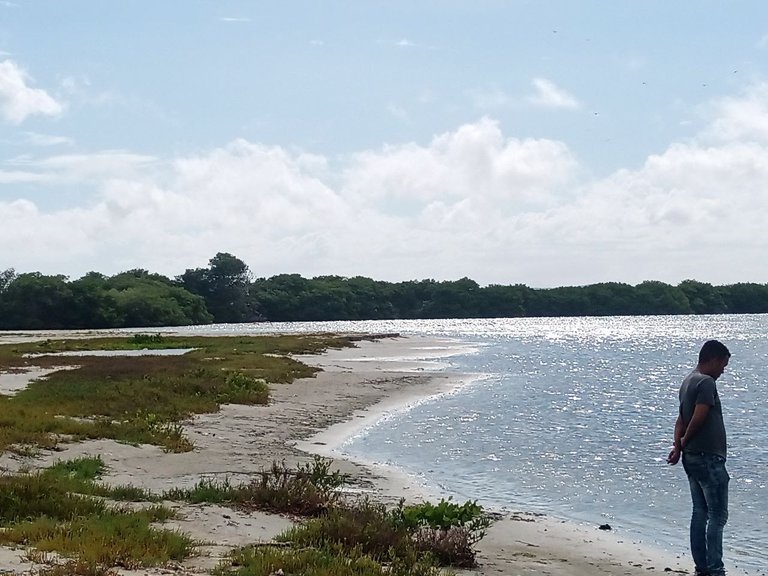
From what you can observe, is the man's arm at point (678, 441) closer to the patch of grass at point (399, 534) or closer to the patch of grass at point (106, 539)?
the patch of grass at point (399, 534)

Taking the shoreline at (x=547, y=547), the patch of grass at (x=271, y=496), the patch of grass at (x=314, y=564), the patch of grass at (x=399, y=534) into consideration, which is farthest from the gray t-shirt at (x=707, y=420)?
the patch of grass at (x=271, y=496)

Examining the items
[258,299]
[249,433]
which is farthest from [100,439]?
[258,299]

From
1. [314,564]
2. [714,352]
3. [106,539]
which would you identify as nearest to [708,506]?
[714,352]

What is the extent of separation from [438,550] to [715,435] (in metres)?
3.43

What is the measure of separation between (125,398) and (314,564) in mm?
18295

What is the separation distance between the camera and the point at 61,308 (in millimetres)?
140250

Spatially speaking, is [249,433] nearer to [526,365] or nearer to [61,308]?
[526,365]

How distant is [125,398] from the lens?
26.0 meters

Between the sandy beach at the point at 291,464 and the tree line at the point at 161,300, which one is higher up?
the tree line at the point at 161,300

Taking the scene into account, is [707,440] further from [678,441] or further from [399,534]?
[399,534]

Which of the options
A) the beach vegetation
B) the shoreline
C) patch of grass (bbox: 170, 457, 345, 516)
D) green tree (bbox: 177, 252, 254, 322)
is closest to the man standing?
the shoreline

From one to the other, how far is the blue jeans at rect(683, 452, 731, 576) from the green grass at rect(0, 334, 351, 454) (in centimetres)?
1151

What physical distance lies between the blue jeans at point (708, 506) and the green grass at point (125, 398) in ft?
37.8

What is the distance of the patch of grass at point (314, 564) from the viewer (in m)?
8.73
